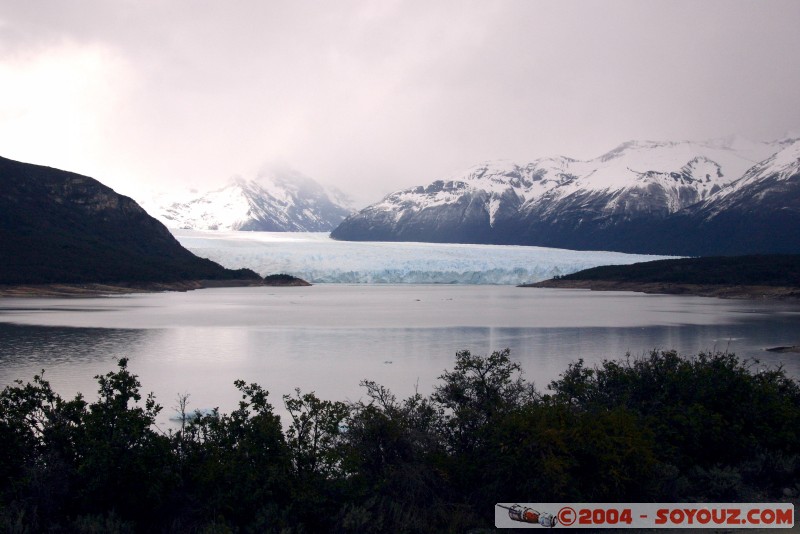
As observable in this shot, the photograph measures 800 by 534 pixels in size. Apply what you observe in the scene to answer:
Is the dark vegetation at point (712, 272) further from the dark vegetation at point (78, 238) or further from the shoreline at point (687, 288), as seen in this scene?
the dark vegetation at point (78, 238)

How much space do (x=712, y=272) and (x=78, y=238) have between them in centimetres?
6418

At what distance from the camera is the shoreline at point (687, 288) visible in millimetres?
62969

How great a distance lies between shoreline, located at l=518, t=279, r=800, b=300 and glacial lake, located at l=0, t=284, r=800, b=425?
1466 centimetres

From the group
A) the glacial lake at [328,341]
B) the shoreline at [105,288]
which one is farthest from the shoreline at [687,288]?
the shoreline at [105,288]

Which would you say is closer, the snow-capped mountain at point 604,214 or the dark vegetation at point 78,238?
the dark vegetation at point 78,238

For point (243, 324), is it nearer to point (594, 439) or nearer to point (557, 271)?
point (594, 439)

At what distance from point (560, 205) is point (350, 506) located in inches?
7399

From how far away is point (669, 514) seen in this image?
745 cm

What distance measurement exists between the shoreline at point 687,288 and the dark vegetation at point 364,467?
58.8 metres

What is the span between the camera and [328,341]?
92.6ft

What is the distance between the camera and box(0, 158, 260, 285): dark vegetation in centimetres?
6494

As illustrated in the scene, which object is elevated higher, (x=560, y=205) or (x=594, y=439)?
(x=560, y=205)

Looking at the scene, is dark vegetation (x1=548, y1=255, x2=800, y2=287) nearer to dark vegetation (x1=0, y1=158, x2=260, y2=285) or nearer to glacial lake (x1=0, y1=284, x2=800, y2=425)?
glacial lake (x1=0, y1=284, x2=800, y2=425)

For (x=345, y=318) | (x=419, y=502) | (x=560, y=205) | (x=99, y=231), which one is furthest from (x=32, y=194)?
(x=560, y=205)
